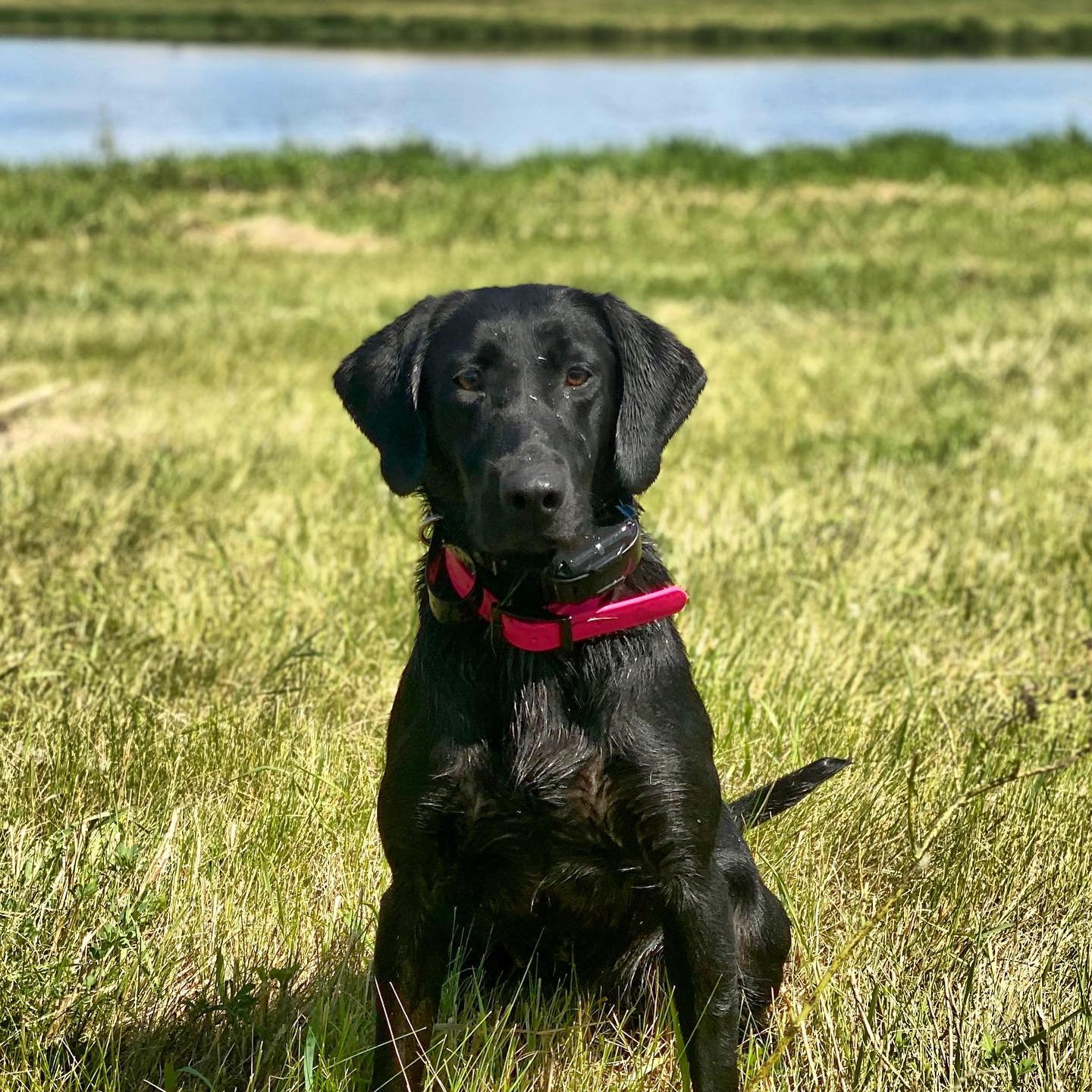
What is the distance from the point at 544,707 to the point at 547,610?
0.61 feet

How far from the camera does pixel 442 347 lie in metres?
2.70

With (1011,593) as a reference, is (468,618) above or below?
above

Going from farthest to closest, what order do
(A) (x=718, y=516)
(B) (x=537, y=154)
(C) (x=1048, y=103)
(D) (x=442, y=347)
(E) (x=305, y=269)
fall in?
(C) (x=1048, y=103) → (B) (x=537, y=154) → (E) (x=305, y=269) → (A) (x=718, y=516) → (D) (x=442, y=347)

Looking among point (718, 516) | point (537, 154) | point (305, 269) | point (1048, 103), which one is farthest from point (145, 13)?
point (718, 516)

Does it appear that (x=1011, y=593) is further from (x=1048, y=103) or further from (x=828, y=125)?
(x=1048, y=103)

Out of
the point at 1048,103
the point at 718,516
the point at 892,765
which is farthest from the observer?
the point at 1048,103

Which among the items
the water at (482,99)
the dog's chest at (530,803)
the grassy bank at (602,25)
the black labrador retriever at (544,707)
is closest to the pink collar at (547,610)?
the black labrador retriever at (544,707)

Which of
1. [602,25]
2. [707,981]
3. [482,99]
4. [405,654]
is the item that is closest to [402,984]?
[707,981]

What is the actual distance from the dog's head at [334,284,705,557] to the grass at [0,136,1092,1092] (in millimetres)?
931

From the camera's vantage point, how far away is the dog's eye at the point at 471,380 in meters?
2.63

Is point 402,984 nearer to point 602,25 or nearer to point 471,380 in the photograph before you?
point 471,380

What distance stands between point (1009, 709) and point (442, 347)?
2.07 metres

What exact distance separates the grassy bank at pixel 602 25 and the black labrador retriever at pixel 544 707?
7775cm

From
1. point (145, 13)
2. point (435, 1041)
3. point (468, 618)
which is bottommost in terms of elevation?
point (435, 1041)
